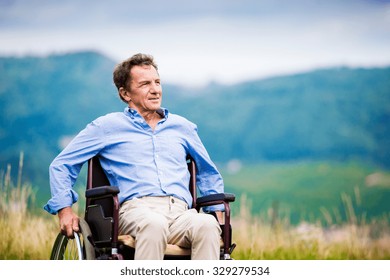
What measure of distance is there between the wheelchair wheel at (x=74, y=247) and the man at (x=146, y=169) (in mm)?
51

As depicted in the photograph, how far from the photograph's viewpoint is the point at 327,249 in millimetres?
5129

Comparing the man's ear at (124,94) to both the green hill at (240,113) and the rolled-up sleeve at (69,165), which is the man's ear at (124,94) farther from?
the green hill at (240,113)

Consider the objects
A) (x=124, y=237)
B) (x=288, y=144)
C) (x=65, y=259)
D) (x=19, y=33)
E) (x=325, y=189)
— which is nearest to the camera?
(x=124, y=237)

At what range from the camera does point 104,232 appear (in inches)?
131

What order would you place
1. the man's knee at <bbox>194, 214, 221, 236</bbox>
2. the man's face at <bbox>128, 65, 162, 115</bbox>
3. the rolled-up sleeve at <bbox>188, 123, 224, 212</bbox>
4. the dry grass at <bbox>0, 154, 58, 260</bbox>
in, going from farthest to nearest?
the dry grass at <bbox>0, 154, 58, 260</bbox>
the rolled-up sleeve at <bbox>188, 123, 224, 212</bbox>
the man's face at <bbox>128, 65, 162, 115</bbox>
the man's knee at <bbox>194, 214, 221, 236</bbox>

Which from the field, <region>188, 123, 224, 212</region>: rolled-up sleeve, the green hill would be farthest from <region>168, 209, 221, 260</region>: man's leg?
the green hill

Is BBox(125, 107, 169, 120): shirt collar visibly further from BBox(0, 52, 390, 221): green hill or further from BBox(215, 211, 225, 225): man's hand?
BBox(0, 52, 390, 221): green hill

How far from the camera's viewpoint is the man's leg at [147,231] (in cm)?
323

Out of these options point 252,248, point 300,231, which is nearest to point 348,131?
point 300,231

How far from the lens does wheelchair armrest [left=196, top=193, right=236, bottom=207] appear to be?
11.6 feet

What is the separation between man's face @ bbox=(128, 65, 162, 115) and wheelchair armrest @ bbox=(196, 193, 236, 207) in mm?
475

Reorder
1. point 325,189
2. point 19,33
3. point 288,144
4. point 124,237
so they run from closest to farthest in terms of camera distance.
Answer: point 124,237 < point 19,33 < point 325,189 < point 288,144
